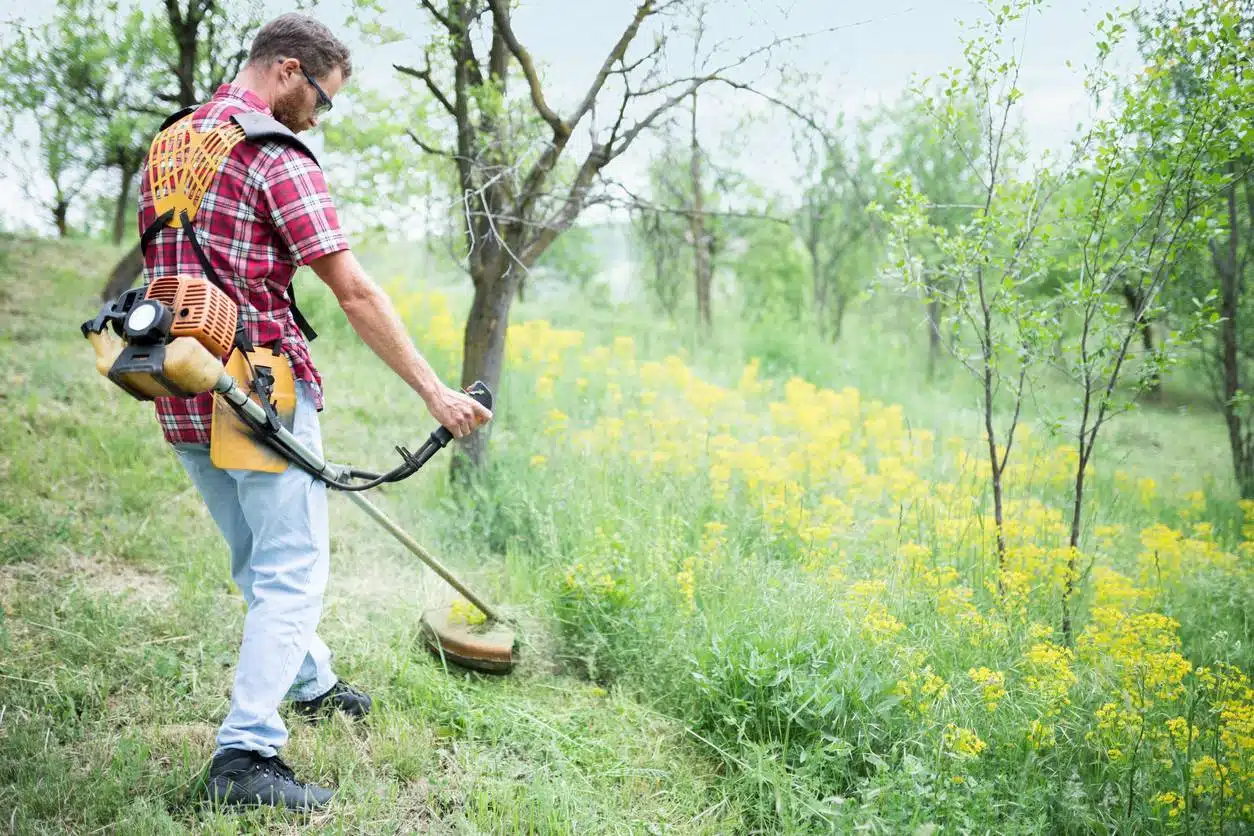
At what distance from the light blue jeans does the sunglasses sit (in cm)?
84

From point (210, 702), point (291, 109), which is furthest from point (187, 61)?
point (210, 702)

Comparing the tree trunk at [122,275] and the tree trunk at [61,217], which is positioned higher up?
the tree trunk at [61,217]

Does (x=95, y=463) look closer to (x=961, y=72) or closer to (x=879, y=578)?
(x=879, y=578)

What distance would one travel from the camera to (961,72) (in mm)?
3799

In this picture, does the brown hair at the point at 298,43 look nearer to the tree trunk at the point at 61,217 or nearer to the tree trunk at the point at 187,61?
the tree trunk at the point at 187,61

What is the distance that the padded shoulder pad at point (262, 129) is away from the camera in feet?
6.92

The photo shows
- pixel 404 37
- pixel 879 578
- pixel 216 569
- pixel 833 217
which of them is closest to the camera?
pixel 879 578

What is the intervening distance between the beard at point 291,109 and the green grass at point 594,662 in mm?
1919

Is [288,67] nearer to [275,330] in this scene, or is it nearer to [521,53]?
[275,330]

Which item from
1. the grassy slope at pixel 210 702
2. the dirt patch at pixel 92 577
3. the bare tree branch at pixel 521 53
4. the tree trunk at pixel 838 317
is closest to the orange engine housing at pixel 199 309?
the grassy slope at pixel 210 702

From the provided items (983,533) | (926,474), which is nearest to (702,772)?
(983,533)

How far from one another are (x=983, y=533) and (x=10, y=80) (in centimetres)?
975

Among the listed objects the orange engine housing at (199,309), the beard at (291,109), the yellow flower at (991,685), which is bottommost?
the yellow flower at (991,685)

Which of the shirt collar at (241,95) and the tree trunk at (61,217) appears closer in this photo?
the shirt collar at (241,95)
